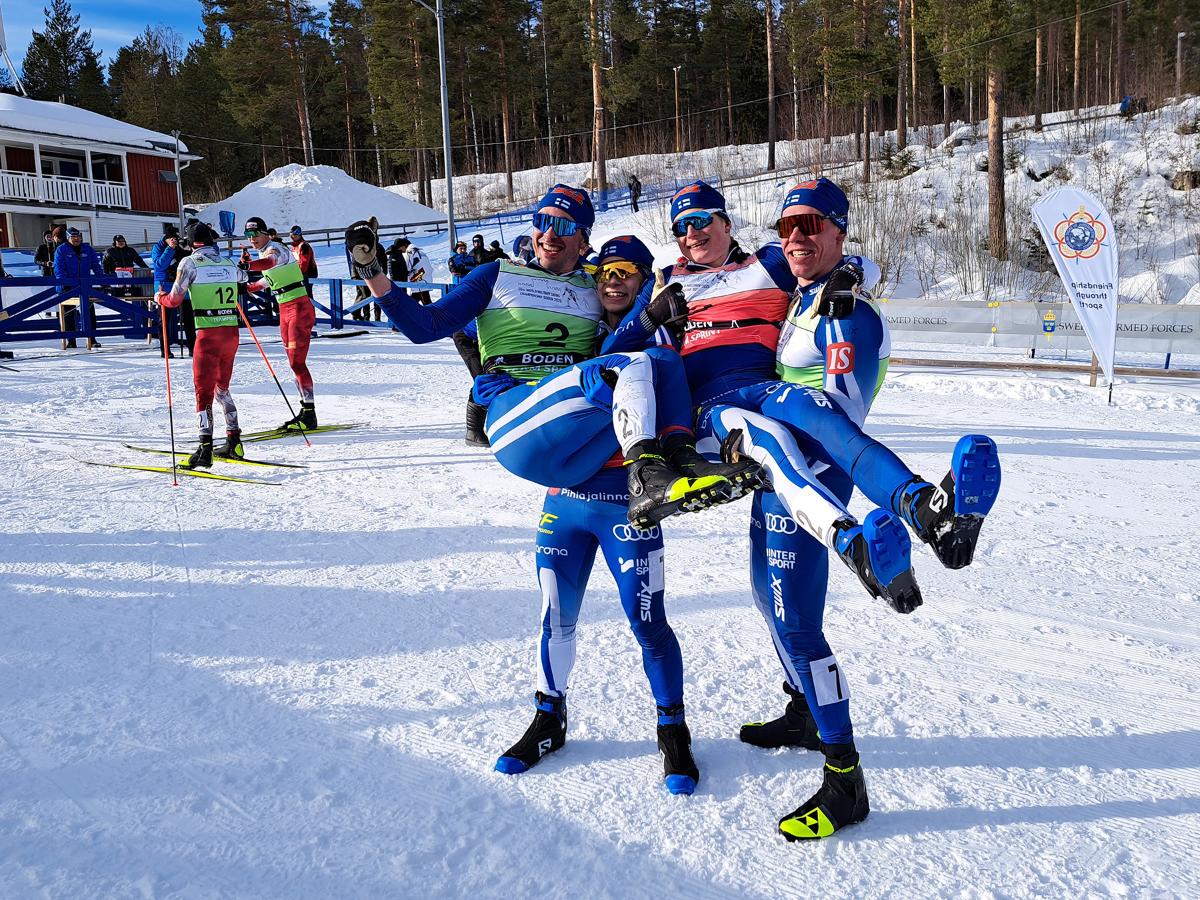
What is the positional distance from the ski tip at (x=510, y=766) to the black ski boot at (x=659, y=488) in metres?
1.02

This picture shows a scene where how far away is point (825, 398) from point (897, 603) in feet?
2.56

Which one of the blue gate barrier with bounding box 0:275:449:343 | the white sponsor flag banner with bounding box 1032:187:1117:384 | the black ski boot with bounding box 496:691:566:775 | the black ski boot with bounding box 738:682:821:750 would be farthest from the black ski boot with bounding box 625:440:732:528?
the blue gate barrier with bounding box 0:275:449:343

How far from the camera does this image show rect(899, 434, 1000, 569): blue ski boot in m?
2.25

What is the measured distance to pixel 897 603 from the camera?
7.34ft

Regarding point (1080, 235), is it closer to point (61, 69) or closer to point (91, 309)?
point (91, 309)

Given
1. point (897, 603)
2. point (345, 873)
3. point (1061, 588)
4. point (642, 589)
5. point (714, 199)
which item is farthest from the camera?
point (1061, 588)

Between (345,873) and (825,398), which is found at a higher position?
(825,398)

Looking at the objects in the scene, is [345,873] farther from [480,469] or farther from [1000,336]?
[1000,336]

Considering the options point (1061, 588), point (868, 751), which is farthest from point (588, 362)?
point (1061, 588)

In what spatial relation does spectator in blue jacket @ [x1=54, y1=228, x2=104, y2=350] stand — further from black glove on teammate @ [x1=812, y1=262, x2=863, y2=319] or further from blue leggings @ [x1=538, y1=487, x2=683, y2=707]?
black glove on teammate @ [x1=812, y1=262, x2=863, y2=319]

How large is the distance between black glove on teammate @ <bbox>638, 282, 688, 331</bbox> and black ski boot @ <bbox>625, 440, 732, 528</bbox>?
0.51 metres

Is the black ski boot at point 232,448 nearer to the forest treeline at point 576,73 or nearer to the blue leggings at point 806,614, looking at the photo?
the blue leggings at point 806,614

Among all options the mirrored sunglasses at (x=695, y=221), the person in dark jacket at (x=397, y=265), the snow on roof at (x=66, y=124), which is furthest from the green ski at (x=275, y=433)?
the snow on roof at (x=66, y=124)

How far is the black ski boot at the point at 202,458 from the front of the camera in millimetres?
7355
